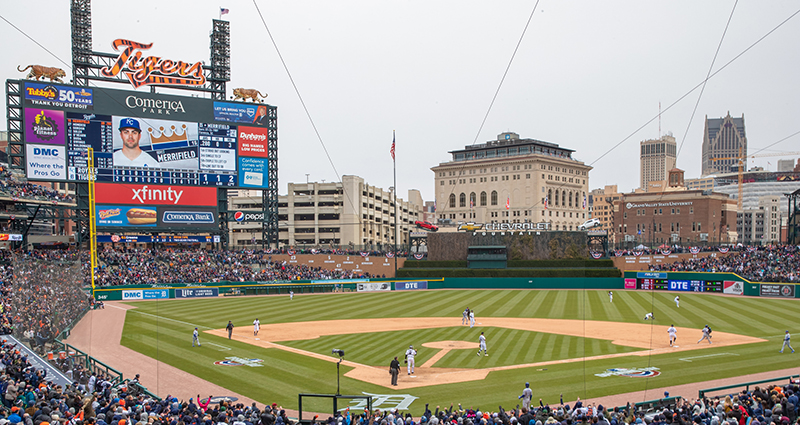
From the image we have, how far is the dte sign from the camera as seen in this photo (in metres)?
58.1

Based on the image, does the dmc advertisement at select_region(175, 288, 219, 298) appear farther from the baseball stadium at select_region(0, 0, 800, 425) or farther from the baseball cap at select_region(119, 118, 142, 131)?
the baseball cap at select_region(119, 118, 142, 131)

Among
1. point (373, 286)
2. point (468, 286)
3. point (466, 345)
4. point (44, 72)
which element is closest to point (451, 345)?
point (466, 345)

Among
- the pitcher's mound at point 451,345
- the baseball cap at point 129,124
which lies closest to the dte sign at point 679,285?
the pitcher's mound at point 451,345

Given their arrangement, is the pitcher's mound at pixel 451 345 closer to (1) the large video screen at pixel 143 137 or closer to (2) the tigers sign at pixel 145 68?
(1) the large video screen at pixel 143 137

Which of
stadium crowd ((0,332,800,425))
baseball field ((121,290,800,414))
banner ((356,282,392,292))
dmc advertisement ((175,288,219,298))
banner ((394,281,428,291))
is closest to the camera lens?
stadium crowd ((0,332,800,425))

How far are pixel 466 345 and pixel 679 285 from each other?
1558 inches

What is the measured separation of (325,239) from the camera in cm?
10562

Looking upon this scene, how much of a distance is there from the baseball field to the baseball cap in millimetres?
20851

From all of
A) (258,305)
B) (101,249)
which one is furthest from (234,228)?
(258,305)

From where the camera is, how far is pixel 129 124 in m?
60.0

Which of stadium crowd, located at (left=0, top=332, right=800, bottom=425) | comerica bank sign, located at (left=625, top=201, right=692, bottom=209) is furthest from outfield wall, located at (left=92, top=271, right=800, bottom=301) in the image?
comerica bank sign, located at (left=625, top=201, right=692, bottom=209)

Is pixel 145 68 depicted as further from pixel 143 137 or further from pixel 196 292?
pixel 196 292

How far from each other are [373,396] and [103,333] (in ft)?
71.0

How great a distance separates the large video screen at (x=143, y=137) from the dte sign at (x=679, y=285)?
47427mm
